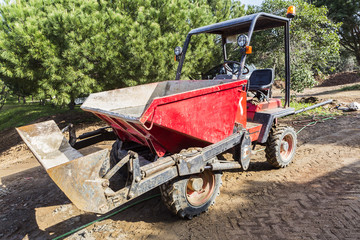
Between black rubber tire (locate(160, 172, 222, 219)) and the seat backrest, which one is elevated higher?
the seat backrest

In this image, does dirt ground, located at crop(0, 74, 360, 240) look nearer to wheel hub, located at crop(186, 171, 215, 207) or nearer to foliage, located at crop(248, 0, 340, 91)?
wheel hub, located at crop(186, 171, 215, 207)

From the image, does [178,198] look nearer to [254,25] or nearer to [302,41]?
[254,25]

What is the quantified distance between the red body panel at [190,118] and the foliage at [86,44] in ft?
14.0

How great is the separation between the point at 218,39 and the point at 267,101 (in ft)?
17.8

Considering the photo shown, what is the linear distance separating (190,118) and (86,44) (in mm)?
4887

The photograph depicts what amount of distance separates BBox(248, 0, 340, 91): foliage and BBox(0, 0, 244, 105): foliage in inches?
145

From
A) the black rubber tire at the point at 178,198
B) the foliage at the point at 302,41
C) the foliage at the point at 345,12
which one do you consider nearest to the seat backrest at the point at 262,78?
the black rubber tire at the point at 178,198

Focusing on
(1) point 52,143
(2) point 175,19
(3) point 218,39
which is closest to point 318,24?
(3) point 218,39

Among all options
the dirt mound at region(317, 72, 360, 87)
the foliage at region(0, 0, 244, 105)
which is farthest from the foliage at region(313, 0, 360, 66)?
the foliage at region(0, 0, 244, 105)

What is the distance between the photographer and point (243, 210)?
9.82ft

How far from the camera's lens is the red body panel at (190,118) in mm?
2428

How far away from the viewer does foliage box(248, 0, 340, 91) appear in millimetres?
8828

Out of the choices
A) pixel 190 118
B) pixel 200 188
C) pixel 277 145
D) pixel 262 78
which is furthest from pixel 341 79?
pixel 190 118

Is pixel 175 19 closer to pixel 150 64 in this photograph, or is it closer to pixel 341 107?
pixel 150 64
